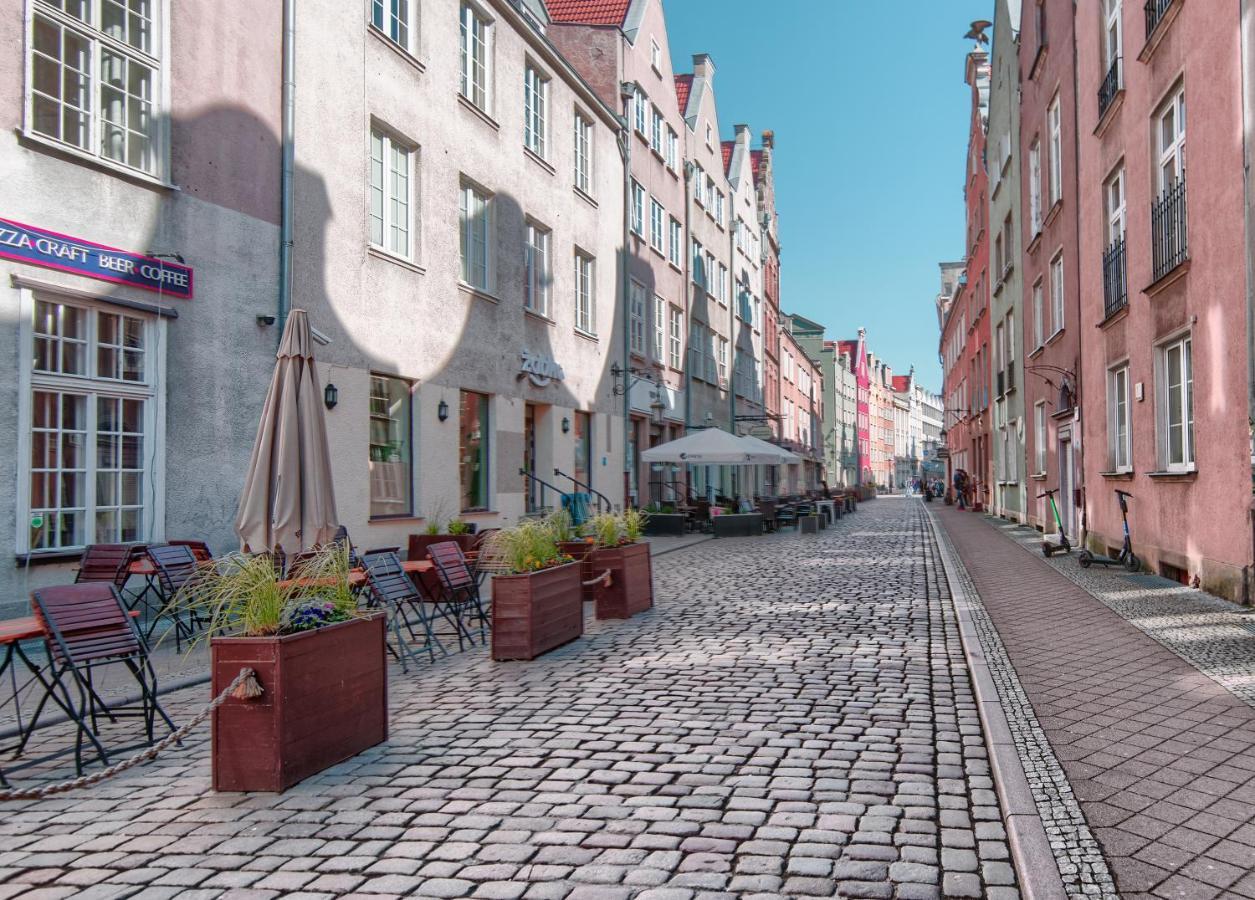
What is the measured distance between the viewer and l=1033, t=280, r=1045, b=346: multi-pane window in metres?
21.9

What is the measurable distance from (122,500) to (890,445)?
396 ft

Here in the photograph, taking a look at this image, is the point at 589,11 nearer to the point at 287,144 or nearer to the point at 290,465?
the point at 287,144

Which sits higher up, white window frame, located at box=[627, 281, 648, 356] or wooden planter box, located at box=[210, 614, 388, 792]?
white window frame, located at box=[627, 281, 648, 356]

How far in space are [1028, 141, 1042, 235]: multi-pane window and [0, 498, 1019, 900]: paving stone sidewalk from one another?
1675cm

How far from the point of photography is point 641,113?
2714 centimetres

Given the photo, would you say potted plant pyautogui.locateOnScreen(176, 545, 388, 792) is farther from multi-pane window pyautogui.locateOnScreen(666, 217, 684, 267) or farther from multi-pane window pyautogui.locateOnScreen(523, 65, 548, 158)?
Answer: multi-pane window pyautogui.locateOnScreen(666, 217, 684, 267)

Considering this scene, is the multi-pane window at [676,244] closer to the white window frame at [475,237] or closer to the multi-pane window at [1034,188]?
the multi-pane window at [1034,188]

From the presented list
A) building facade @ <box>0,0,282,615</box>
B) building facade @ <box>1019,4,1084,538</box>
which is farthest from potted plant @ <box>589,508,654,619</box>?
building facade @ <box>1019,4,1084,538</box>

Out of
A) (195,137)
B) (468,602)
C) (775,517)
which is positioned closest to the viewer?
(468,602)

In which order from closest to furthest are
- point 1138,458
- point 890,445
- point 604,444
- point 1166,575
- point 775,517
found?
point 1166,575
point 1138,458
point 604,444
point 775,517
point 890,445

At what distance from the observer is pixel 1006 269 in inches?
1061

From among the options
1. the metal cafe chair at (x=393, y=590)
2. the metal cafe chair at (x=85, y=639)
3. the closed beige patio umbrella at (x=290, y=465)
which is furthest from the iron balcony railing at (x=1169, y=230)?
the metal cafe chair at (x=85, y=639)

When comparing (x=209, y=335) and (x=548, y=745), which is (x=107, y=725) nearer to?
(x=548, y=745)

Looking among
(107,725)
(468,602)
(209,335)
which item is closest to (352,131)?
(209,335)
